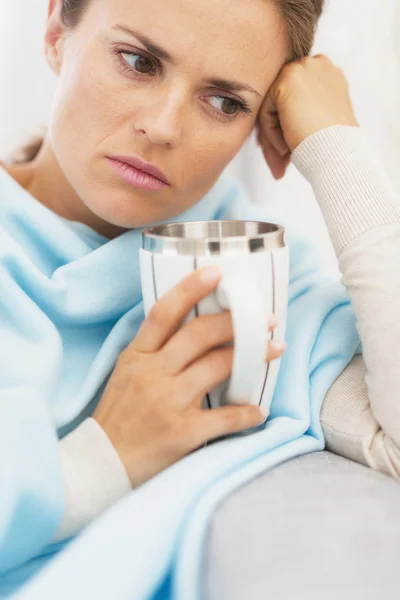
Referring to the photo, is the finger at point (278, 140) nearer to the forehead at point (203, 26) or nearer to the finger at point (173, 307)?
the forehead at point (203, 26)

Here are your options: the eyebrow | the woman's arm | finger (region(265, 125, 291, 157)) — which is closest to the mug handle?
the woman's arm

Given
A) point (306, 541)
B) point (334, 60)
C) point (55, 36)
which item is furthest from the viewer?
point (334, 60)

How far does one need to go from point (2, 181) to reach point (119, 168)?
14cm

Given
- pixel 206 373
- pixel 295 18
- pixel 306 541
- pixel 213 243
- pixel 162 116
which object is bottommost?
pixel 306 541

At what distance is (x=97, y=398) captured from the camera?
663 millimetres

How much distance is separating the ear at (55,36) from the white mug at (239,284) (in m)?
0.32

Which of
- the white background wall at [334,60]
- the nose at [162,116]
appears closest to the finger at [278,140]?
the nose at [162,116]

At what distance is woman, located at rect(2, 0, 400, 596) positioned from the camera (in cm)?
53

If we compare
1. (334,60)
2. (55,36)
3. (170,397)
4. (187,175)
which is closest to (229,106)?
(187,175)

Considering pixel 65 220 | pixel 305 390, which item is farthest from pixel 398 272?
pixel 65 220

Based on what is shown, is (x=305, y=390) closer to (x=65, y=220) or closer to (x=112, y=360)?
(x=112, y=360)

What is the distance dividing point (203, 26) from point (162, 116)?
0.10 meters

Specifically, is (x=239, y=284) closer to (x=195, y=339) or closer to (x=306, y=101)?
(x=195, y=339)

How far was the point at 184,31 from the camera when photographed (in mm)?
598
